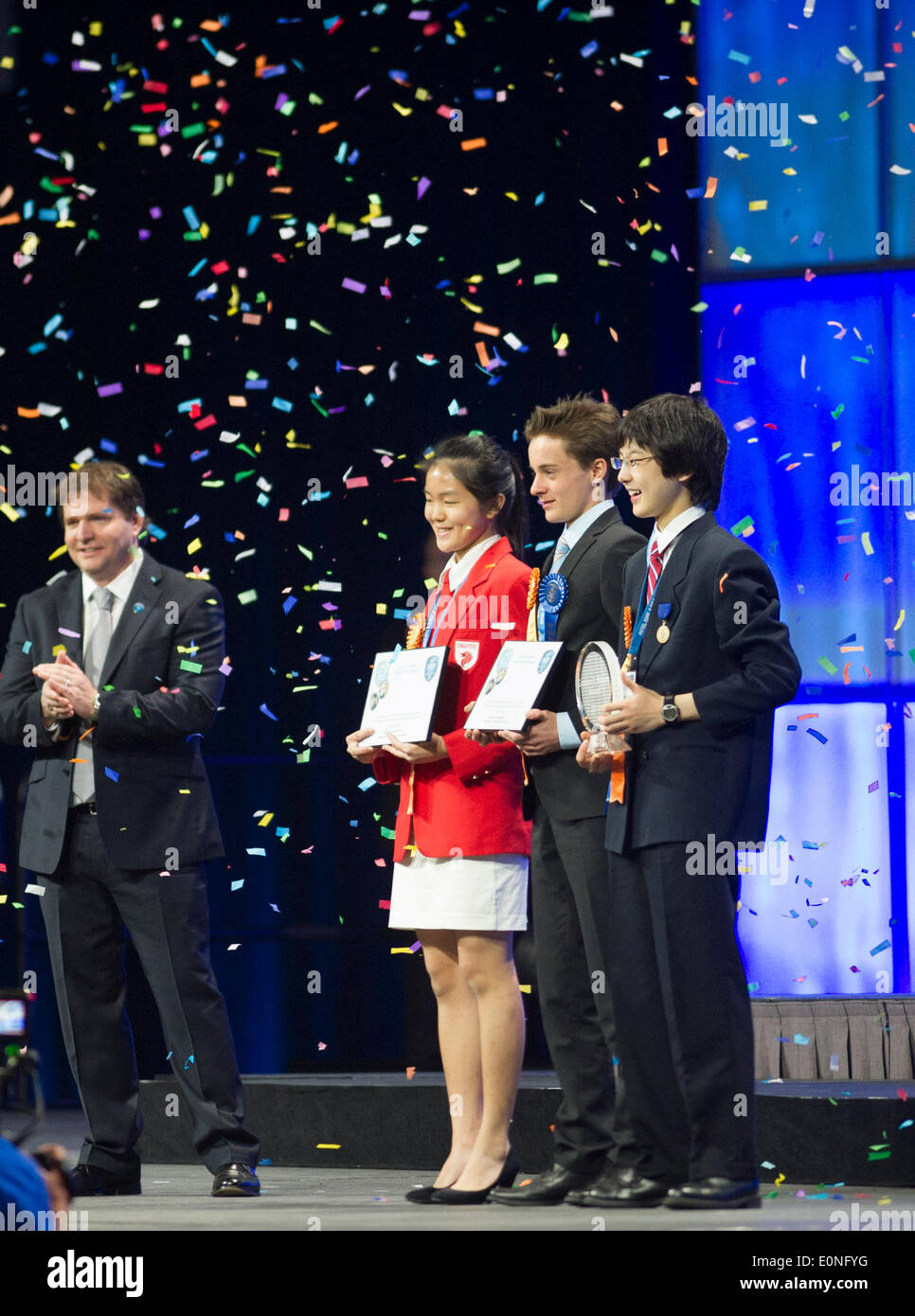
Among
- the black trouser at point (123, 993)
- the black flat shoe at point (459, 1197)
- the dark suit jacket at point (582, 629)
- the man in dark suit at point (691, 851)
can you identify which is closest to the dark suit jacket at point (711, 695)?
the man in dark suit at point (691, 851)

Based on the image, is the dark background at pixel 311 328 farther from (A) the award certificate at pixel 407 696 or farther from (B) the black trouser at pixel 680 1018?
(B) the black trouser at pixel 680 1018

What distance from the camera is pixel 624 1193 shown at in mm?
3010

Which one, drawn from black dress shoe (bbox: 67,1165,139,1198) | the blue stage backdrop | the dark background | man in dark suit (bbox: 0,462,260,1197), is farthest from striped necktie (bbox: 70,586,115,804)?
the blue stage backdrop

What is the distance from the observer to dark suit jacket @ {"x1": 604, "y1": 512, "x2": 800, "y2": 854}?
9.91 feet

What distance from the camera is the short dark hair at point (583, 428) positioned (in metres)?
3.42

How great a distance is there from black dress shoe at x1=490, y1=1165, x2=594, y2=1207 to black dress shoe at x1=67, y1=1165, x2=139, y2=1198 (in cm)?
81

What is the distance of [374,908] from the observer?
17.9 feet

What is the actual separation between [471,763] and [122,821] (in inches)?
28.4

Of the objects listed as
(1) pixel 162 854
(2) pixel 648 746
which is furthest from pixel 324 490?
(2) pixel 648 746

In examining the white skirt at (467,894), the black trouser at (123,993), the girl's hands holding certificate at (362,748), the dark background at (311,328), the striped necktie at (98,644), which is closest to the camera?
the white skirt at (467,894)

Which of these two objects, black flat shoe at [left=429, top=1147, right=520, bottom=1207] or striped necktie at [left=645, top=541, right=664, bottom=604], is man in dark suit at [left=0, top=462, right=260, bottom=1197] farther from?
striped necktie at [left=645, top=541, right=664, bottom=604]

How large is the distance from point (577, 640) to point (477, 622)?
0.21m

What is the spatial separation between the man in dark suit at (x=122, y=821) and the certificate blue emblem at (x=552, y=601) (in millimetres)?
739

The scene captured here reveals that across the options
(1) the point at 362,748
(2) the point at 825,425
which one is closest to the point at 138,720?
(1) the point at 362,748
